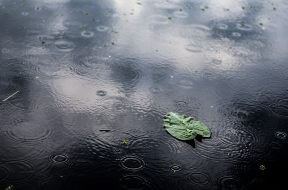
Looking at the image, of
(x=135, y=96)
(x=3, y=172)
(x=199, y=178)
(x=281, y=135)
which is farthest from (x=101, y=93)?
(x=281, y=135)

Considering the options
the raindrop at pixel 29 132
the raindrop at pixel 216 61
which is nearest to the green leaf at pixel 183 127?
the raindrop at pixel 29 132

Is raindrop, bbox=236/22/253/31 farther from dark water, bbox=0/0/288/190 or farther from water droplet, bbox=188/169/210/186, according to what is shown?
water droplet, bbox=188/169/210/186

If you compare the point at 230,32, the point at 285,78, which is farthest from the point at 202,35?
the point at 285,78

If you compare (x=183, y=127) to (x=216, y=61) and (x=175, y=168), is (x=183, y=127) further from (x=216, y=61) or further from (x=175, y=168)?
(x=216, y=61)

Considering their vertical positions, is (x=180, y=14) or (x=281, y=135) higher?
(x=180, y=14)

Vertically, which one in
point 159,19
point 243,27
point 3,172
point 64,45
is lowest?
point 3,172

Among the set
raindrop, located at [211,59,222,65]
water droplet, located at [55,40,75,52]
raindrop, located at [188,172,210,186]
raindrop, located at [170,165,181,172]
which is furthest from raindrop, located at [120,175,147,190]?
raindrop, located at [211,59,222,65]

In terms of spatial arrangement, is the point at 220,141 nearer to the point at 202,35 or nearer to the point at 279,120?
the point at 279,120
